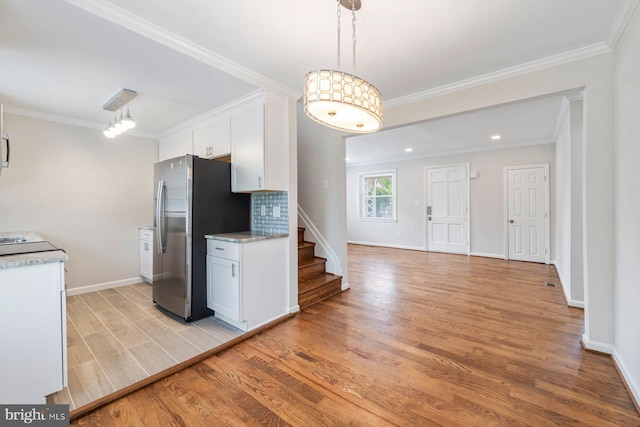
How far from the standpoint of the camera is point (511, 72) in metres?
2.51

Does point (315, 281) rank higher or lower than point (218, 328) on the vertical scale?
higher

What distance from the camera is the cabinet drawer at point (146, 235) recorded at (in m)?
3.97

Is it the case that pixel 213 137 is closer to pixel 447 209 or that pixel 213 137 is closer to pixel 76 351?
pixel 76 351

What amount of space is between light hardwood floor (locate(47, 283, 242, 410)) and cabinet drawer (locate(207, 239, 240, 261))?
714 millimetres

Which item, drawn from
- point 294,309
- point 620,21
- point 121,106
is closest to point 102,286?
point 121,106

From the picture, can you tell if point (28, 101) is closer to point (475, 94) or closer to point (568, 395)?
point (475, 94)

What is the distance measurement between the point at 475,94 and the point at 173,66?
9.23ft

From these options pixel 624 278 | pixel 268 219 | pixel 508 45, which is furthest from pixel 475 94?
pixel 268 219

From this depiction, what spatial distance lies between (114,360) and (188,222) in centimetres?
126

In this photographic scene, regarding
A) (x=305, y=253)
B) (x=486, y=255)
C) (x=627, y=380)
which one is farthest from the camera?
(x=486, y=255)

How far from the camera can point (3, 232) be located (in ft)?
10.4

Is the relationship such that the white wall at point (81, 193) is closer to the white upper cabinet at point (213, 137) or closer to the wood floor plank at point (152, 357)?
the white upper cabinet at point (213, 137)

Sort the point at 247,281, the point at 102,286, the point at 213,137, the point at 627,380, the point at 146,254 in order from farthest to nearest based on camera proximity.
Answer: the point at 146,254
the point at 102,286
the point at 213,137
the point at 247,281
the point at 627,380

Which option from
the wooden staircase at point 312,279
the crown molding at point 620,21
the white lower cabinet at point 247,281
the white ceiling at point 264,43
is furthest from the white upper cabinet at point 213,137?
the crown molding at point 620,21
